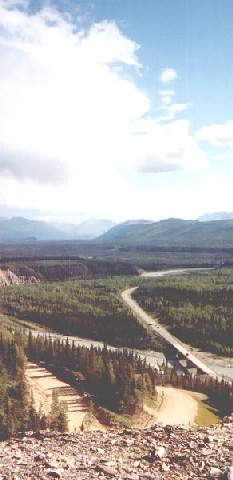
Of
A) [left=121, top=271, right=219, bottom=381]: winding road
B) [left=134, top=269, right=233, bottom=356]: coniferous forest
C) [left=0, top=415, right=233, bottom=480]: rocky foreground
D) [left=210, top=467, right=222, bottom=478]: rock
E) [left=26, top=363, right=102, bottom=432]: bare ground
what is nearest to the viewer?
[left=210, top=467, right=222, bottom=478]: rock

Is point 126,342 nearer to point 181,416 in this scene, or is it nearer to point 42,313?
point 42,313

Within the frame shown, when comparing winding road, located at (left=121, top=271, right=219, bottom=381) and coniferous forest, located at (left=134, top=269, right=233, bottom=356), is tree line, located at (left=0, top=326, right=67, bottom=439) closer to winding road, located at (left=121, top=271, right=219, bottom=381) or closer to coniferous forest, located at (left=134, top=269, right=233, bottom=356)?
winding road, located at (left=121, top=271, right=219, bottom=381)

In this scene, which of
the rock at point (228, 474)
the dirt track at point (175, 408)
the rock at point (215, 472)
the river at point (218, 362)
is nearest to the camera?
the rock at point (228, 474)

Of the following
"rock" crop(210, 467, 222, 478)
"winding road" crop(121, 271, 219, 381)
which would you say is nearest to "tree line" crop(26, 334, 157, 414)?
"winding road" crop(121, 271, 219, 381)

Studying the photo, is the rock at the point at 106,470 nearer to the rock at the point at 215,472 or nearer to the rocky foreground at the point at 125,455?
the rocky foreground at the point at 125,455

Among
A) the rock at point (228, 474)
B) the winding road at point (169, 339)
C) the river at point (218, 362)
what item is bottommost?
the river at point (218, 362)

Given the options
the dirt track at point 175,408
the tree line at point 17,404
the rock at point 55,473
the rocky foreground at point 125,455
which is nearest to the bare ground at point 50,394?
the tree line at point 17,404

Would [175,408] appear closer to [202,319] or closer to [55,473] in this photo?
[55,473]

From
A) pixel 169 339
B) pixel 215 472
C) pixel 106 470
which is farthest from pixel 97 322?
pixel 215 472
